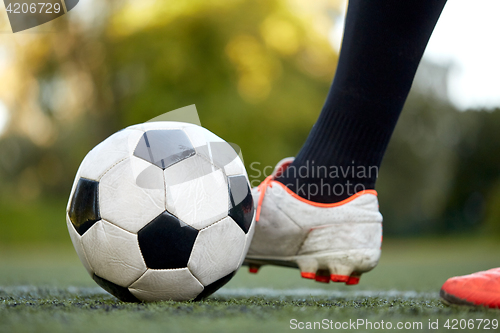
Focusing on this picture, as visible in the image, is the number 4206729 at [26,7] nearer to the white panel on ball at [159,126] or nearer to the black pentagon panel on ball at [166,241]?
the white panel on ball at [159,126]

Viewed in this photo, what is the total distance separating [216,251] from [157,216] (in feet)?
0.59

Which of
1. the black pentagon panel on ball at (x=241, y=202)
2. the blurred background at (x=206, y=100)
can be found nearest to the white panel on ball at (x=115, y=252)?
the black pentagon panel on ball at (x=241, y=202)

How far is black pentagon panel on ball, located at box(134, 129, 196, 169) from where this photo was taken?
1056 millimetres

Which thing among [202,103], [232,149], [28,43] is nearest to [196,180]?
[232,149]

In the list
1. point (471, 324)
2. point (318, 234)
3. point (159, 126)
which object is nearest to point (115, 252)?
→ point (159, 126)

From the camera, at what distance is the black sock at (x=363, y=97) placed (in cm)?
121

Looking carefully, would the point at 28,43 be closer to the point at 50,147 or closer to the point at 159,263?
the point at 50,147

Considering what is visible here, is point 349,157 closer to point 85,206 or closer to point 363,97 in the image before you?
point 363,97

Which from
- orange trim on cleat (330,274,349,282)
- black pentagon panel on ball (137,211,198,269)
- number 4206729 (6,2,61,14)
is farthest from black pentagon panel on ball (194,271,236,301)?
number 4206729 (6,2,61,14)

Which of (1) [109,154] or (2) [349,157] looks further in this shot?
(2) [349,157]

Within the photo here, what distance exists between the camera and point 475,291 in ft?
3.20

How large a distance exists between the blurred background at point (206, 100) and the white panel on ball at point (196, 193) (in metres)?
6.54

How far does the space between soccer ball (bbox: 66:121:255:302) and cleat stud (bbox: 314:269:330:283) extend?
37 cm

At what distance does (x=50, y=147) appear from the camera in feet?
26.6
